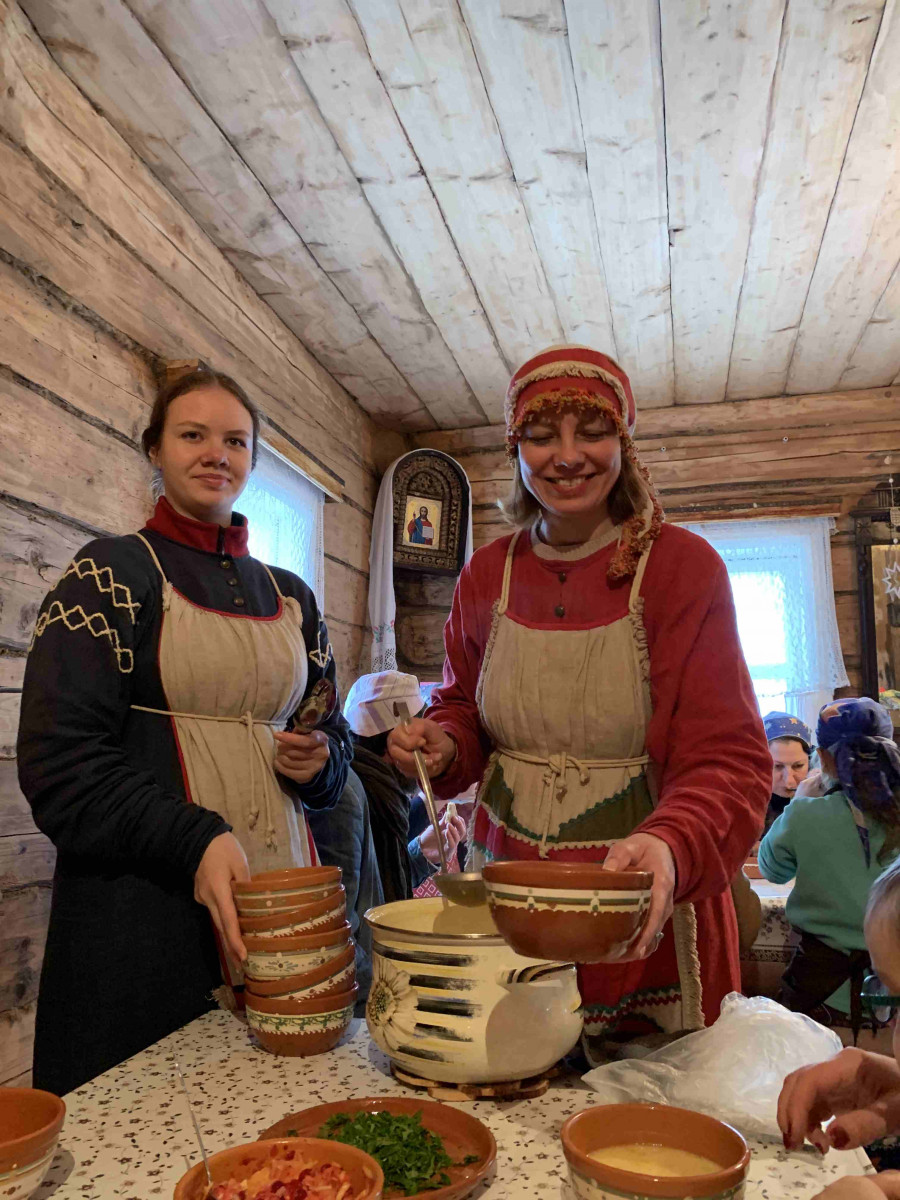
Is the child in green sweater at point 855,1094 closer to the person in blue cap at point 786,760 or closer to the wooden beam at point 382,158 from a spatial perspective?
the wooden beam at point 382,158

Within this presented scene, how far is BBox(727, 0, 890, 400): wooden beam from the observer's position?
252 centimetres

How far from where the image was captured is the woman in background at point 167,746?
4.23ft

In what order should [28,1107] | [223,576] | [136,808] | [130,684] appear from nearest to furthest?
1. [28,1107]
2. [136,808]
3. [130,684]
4. [223,576]

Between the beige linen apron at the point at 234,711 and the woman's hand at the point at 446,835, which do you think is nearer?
the beige linen apron at the point at 234,711

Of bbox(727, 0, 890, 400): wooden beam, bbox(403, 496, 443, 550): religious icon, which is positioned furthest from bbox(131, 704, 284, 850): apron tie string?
bbox(403, 496, 443, 550): religious icon

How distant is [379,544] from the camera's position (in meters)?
5.32

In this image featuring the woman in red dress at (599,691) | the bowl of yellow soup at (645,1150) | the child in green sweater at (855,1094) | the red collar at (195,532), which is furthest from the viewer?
the red collar at (195,532)

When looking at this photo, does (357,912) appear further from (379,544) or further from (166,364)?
(379,544)

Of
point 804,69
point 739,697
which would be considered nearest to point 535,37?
point 804,69

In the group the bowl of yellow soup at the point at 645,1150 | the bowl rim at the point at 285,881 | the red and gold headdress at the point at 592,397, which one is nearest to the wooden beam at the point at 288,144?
the red and gold headdress at the point at 592,397

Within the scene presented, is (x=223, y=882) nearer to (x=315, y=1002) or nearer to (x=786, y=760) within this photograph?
(x=315, y=1002)

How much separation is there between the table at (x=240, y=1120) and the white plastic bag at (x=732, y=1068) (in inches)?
1.4

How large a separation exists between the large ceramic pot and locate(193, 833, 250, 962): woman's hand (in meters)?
0.25

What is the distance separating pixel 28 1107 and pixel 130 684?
760mm
